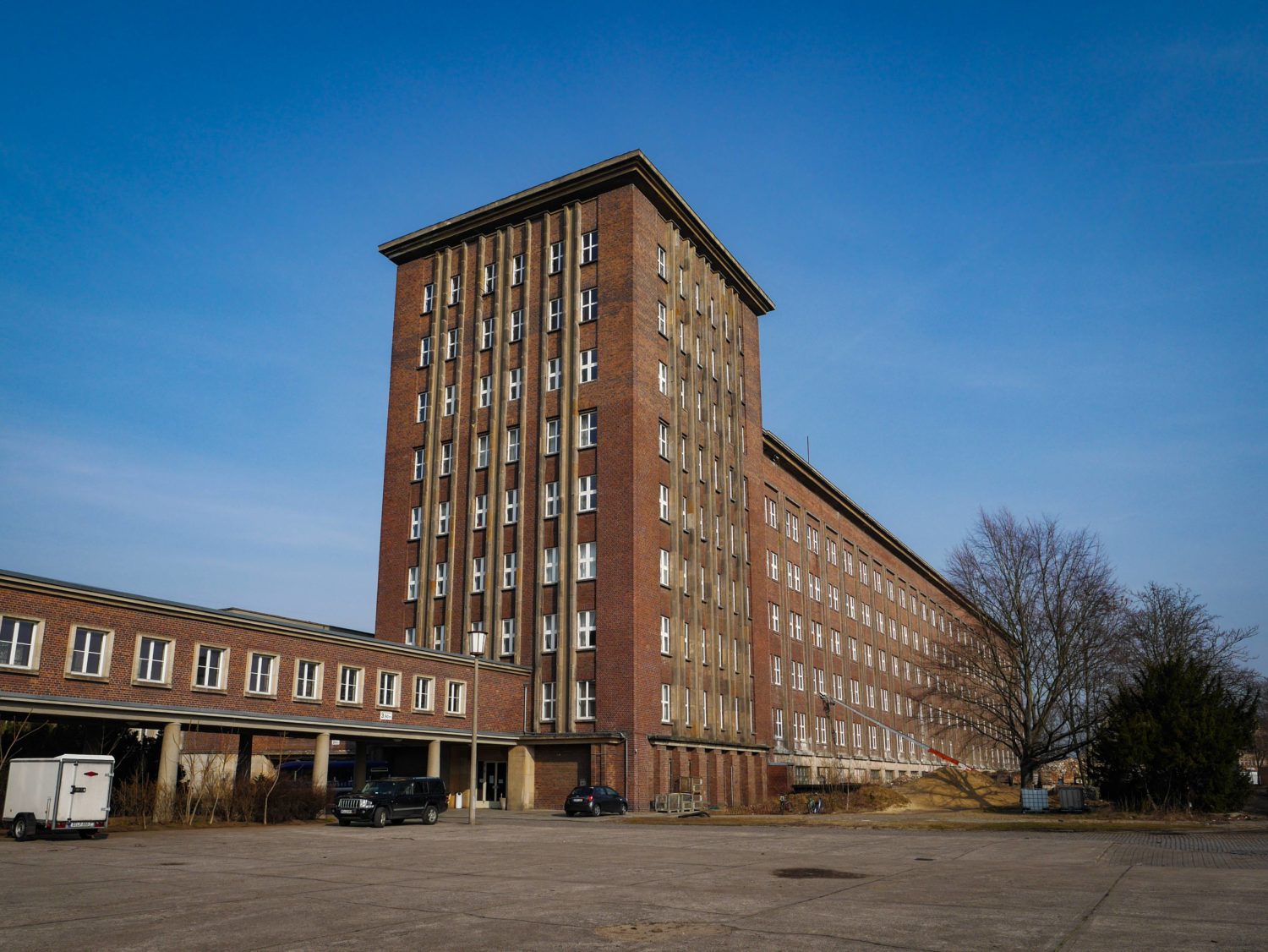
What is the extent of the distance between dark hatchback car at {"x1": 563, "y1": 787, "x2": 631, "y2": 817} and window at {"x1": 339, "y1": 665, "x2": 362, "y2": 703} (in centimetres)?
1009

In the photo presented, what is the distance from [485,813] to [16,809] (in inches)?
934

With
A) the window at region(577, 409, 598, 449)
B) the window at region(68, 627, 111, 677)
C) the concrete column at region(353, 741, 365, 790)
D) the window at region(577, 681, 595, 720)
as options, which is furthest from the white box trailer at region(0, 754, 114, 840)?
the window at region(577, 409, 598, 449)

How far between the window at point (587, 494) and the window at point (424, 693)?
37.9ft

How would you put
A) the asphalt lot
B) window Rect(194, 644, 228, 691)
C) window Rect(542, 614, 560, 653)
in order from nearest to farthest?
the asphalt lot → window Rect(194, 644, 228, 691) → window Rect(542, 614, 560, 653)

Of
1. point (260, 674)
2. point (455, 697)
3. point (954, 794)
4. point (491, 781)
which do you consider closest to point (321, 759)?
point (260, 674)

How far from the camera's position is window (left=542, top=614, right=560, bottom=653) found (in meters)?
51.0

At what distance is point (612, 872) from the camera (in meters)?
18.4

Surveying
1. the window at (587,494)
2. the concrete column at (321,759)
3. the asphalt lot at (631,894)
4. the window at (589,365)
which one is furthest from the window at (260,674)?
the window at (589,365)

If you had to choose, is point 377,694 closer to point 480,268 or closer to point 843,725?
point 480,268

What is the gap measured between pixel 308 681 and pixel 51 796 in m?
15.3

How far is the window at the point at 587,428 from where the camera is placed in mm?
53344

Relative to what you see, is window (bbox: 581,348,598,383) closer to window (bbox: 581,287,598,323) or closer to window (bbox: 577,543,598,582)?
window (bbox: 581,287,598,323)

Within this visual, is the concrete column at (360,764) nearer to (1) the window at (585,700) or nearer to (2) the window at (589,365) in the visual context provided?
(1) the window at (585,700)

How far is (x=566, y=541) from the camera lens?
5166 centimetres
